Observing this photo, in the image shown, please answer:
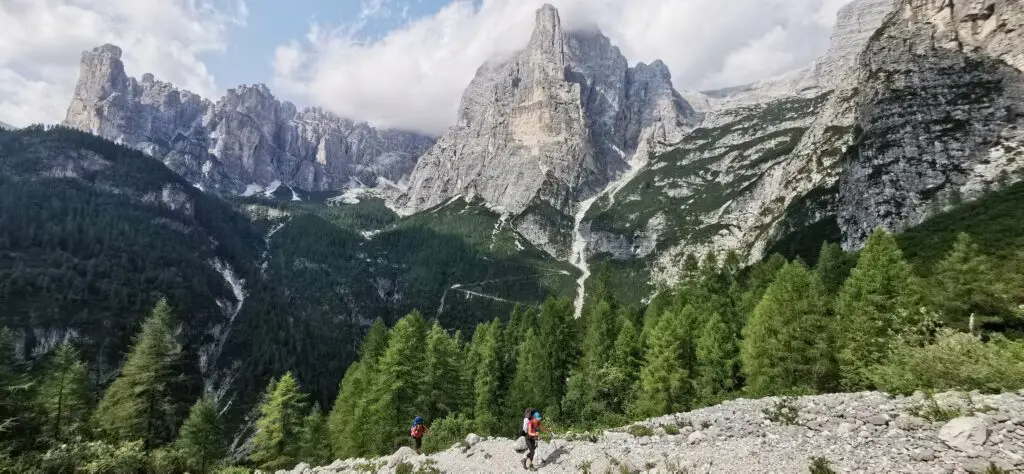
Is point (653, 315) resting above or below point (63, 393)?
above

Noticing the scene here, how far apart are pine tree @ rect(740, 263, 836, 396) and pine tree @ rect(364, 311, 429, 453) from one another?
2835 cm

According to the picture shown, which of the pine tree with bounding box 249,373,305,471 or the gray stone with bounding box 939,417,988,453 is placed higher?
the gray stone with bounding box 939,417,988,453

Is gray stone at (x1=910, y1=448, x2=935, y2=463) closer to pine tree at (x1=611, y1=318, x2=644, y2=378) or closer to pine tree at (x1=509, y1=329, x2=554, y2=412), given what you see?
pine tree at (x1=611, y1=318, x2=644, y2=378)

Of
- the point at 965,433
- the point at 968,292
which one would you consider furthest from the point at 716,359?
the point at 965,433

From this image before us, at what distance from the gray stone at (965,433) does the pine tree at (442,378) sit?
128 feet

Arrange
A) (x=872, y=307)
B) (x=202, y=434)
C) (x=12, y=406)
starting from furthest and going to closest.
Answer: (x=202, y=434)
(x=12, y=406)
(x=872, y=307)

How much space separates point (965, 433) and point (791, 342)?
23.5 metres

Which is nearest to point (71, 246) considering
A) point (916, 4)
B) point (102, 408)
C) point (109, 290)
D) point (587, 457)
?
point (109, 290)

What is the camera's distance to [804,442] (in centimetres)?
1383

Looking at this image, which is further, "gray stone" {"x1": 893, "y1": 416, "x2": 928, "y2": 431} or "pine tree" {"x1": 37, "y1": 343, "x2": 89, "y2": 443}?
"pine tree" {"x1": 37, "y1": 343, "x2": 89, "y2": 443}

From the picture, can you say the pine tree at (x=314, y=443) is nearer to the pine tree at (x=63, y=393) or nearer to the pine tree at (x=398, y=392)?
the pine tree at (x=398, y=392)

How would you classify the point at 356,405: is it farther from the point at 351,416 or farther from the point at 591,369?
the point at 591,369

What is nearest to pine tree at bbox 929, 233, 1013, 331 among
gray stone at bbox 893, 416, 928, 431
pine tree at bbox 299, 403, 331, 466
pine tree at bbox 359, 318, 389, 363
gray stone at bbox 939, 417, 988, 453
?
gray stone at bbox 893, 416, 928, 431

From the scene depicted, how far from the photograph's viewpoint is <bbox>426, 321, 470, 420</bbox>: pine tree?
1820 inches
